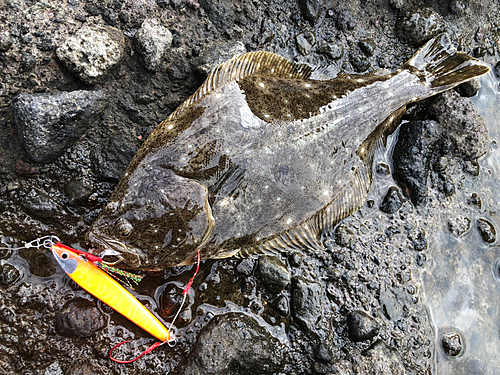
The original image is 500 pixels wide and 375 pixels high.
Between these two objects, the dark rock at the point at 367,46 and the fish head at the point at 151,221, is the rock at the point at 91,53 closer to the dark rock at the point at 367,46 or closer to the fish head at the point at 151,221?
the fish head at the point at 151,221

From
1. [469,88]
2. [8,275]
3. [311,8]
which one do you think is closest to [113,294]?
[8,275]

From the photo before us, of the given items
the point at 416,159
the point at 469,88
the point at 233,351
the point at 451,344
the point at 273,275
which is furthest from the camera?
the point at 469,88

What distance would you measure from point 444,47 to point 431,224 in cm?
222

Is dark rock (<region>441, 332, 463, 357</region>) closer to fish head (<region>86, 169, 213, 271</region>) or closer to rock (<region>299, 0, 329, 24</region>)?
fish head (<region>86, 169, 213, 271</region>)

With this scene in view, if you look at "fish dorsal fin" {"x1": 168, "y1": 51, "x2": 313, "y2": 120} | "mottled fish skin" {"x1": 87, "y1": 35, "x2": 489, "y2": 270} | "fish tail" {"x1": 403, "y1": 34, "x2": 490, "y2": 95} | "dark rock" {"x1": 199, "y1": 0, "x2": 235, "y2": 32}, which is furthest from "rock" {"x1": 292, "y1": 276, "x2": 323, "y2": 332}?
"dark rock" {"x1": 199, "y1": 0, "x2": 235, "y2": 32}

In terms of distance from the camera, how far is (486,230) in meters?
4.58

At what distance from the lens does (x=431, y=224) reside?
4.55 metres

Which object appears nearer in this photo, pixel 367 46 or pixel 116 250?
pixel 116 250

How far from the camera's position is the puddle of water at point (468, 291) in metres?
4.28

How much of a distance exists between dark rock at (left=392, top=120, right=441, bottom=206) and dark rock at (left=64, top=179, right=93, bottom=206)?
3.63 metres

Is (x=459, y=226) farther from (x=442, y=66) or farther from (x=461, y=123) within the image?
(x=442, y=66)

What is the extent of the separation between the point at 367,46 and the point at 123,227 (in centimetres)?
366

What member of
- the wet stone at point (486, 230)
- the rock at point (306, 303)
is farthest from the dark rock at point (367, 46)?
the rock at point (306, 303)

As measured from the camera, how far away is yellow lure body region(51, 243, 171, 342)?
378 centimetres
